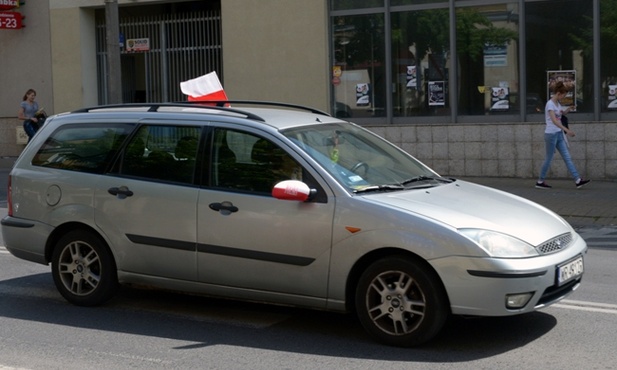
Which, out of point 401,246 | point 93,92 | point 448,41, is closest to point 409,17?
point 448,41

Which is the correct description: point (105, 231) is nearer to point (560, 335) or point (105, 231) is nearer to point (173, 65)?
point (560, 335)

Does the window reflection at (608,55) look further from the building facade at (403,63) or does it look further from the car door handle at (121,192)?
the car door handle at (121,192)

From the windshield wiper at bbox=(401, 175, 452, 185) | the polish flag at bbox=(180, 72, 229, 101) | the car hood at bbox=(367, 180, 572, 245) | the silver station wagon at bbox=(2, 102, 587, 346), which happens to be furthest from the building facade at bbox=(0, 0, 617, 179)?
the car hood at bbox=(367, 180, 572, 245)

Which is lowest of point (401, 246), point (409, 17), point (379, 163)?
point (401, 246)

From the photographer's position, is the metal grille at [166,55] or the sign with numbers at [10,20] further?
the sign with numbers at [10,20]

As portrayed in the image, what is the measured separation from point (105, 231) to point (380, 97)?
37.0 ft

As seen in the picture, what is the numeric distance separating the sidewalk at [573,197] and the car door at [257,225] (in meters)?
6.52

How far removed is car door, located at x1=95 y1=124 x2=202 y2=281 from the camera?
709 cm

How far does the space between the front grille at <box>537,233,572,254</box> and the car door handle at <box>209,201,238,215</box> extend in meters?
Answer: 2.11

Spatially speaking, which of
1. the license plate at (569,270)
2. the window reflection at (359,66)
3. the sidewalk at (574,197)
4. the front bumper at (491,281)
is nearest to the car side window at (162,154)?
the front bumper at (491,281)

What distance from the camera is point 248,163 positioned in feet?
23.0

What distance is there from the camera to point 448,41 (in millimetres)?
17359

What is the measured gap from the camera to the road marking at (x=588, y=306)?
24.2 feet

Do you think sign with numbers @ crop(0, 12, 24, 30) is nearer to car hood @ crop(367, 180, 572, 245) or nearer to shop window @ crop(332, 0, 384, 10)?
shop window @ crop(332, 0, 384, 10)
